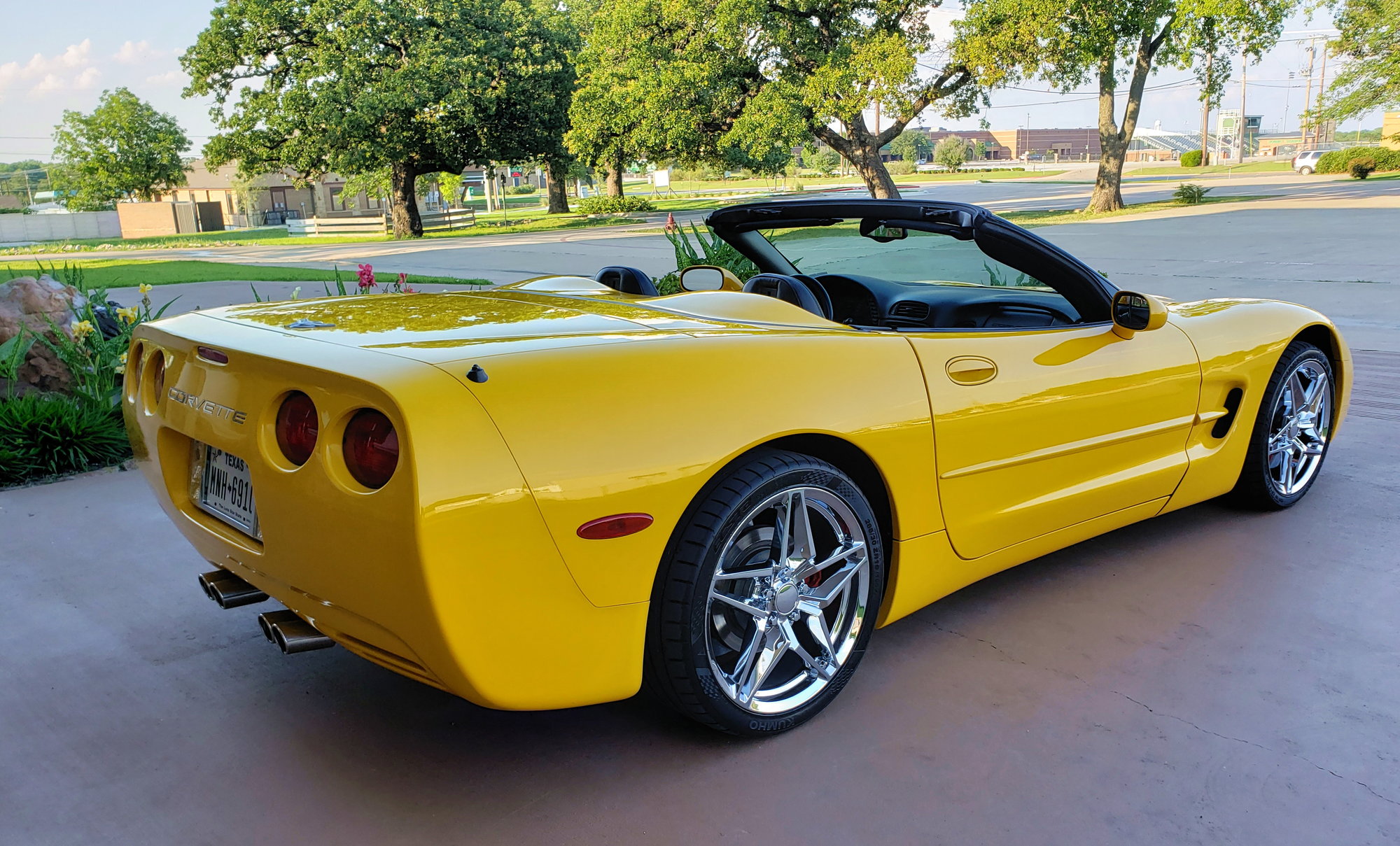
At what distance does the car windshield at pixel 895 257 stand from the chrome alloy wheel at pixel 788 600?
112cm

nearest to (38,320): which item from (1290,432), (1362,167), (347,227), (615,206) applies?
(1290,432)

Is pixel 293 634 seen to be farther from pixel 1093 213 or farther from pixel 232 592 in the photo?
pixel 1093 213

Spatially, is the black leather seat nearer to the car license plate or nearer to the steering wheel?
the steering wheel

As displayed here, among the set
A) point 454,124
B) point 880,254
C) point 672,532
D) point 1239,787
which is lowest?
point 1239,787

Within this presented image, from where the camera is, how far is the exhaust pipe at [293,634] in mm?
2107

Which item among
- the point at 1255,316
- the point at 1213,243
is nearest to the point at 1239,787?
the point at 1255,316

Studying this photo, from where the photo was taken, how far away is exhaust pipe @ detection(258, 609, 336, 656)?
6.91ft

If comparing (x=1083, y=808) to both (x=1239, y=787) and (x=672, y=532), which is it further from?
(x=672, y=532)

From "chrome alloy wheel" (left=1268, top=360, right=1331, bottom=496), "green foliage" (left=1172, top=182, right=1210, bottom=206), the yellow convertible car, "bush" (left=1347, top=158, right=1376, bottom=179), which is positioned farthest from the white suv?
the yellow convertible car

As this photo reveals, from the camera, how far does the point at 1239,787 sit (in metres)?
2.19

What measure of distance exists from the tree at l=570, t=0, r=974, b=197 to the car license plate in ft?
67.9

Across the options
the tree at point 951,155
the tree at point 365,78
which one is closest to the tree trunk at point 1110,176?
the tree at point 365,78

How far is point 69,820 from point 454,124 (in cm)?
2859

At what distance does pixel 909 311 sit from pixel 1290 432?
5.97 ft
